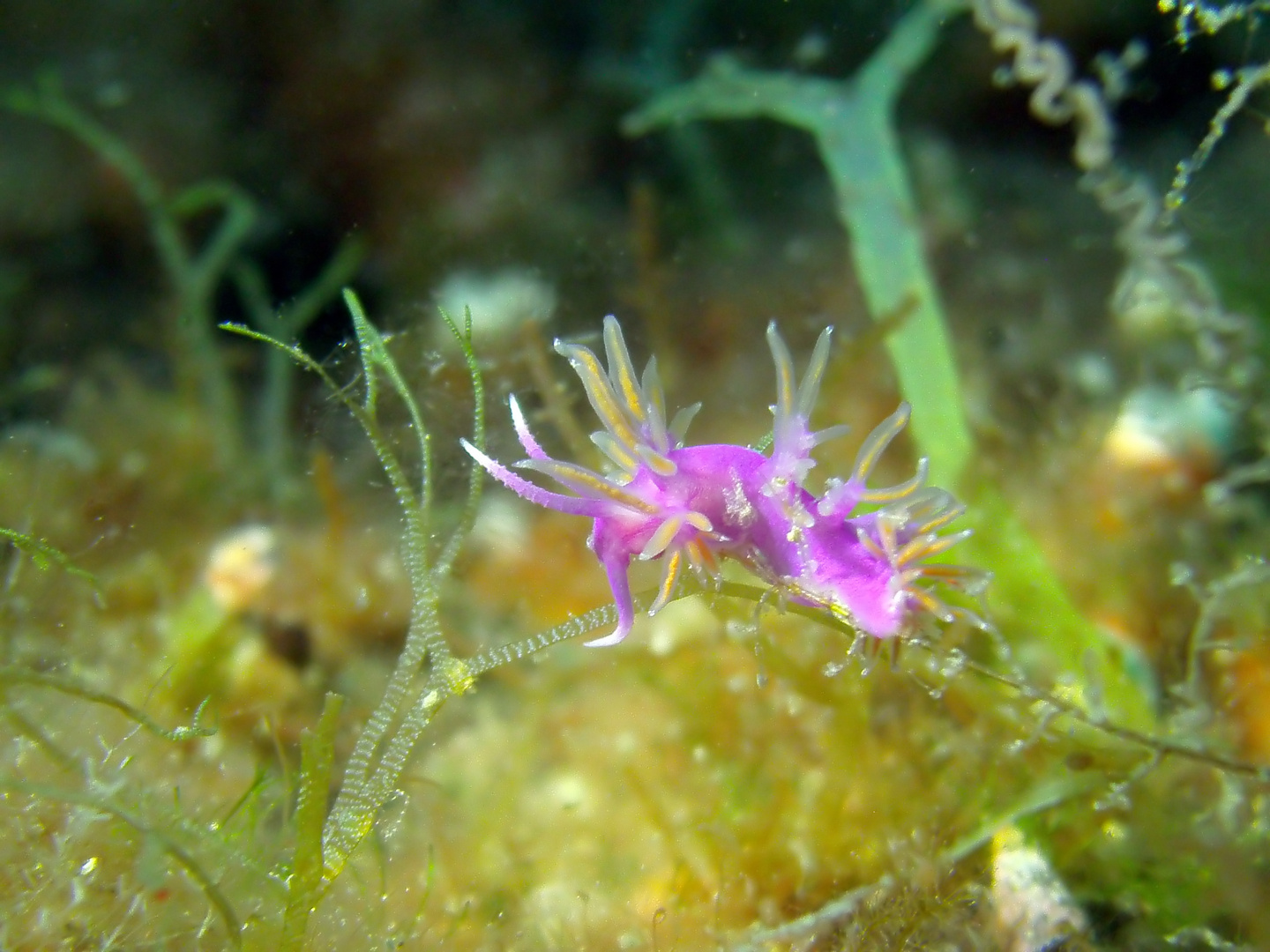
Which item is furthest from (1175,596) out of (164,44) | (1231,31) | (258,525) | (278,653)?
(164,44)

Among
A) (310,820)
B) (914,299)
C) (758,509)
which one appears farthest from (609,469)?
(914,299)

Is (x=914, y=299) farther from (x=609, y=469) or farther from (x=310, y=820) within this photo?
(x=310, y=820)

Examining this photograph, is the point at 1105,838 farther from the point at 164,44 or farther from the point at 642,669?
the point at 164,44

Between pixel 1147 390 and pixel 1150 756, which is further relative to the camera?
pixel 1147 390

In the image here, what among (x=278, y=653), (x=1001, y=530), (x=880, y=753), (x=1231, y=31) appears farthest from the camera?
(x=278, y=653)

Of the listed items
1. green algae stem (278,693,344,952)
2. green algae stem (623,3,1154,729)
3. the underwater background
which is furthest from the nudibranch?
green algae stem (623,3,1154,729)
